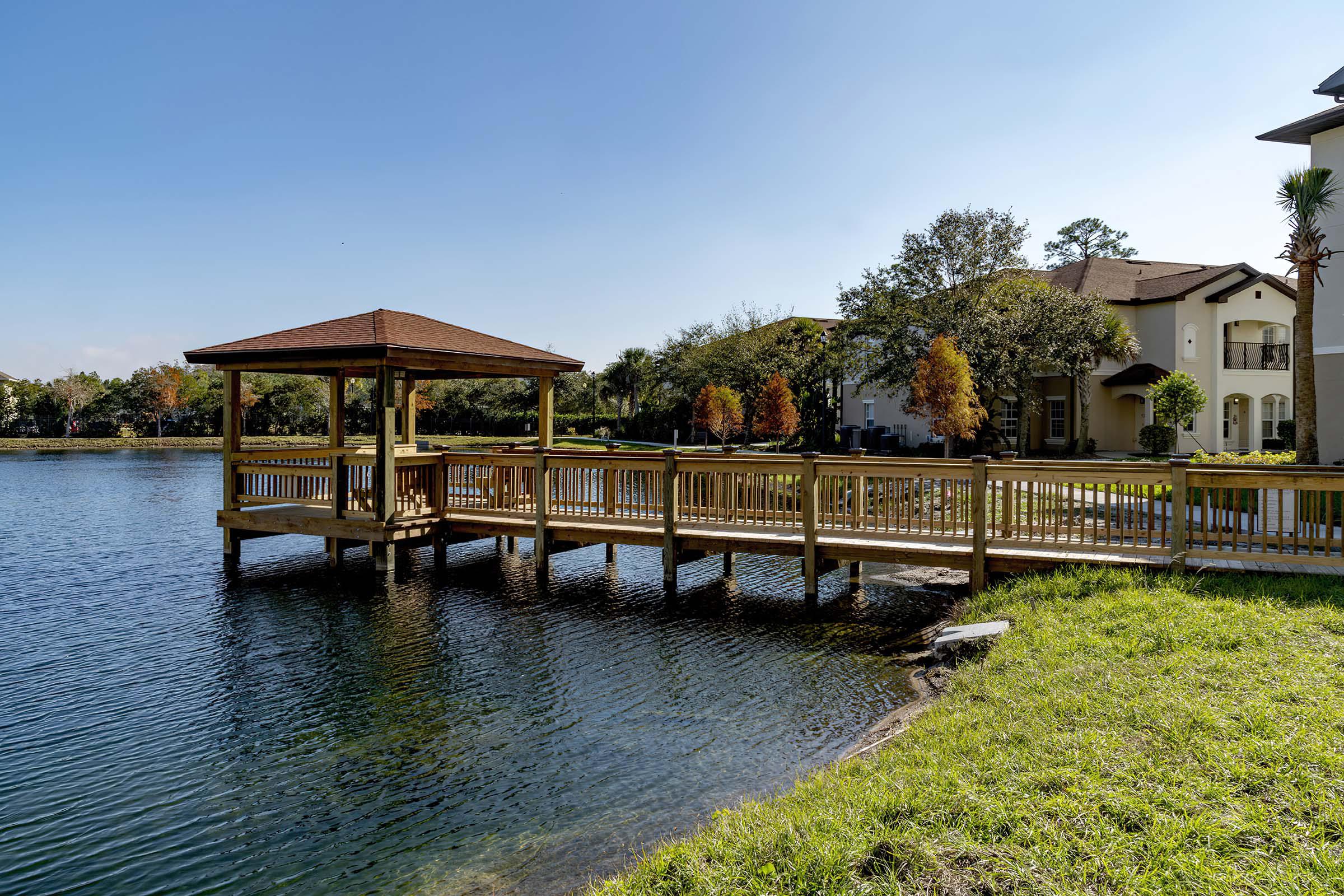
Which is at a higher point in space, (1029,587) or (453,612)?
(1029,587)

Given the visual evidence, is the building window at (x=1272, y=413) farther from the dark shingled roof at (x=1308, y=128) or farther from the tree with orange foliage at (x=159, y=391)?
the tree with orange foliage at (x=159, y=391)

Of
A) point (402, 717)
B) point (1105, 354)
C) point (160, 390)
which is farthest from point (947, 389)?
point (160, 390)

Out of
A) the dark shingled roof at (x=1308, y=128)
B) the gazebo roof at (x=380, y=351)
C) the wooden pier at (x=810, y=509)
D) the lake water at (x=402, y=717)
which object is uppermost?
the dark shingled roof at (x=1308, y=128)

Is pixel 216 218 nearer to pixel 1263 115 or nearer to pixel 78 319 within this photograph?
pixel 78 319

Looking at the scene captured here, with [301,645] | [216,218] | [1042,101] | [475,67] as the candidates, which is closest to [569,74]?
[475,67]

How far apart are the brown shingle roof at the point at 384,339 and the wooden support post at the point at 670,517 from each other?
4325 millimetres

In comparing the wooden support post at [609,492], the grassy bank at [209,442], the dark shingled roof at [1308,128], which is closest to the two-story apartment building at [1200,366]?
the dark shingled roof at [1308,128]

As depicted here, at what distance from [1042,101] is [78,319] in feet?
123

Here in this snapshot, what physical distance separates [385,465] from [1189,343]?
101 ft

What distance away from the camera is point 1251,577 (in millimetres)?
7793

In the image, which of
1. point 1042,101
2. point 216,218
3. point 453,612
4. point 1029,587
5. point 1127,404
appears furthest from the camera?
point 1127,404

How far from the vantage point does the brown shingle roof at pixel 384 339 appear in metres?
12.0

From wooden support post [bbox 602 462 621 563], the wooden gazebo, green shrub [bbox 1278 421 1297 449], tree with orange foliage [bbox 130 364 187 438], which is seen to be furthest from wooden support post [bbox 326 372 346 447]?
tree with orange foliage [bbox 130 364 187 438]

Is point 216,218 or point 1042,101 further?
point 216,218
